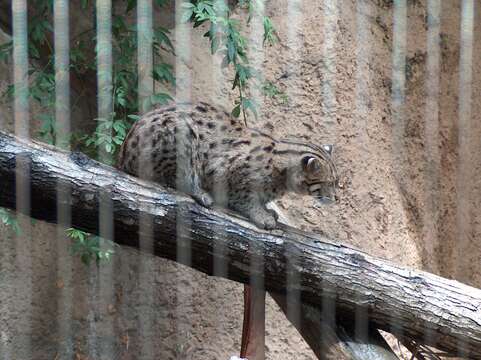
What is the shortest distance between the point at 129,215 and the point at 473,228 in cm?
240

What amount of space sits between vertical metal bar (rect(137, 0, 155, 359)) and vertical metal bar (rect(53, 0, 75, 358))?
280 mm

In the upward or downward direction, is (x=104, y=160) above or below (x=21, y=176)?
below

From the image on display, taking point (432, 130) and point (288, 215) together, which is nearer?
point (288, 215)

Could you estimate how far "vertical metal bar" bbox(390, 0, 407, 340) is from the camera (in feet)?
14.9

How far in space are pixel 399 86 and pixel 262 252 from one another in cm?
186

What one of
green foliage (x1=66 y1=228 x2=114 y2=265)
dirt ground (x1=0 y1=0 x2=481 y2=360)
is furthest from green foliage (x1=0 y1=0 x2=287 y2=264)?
dirt ground (x1=0 y1=0 x2=481 y2=360)

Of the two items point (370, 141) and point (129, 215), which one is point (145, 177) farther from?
point (370, 141)

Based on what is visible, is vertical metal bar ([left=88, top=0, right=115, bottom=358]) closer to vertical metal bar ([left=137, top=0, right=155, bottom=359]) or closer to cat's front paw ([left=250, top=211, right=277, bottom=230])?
vertical metal bar ([left=137, top=0, right=155, bottom=359])

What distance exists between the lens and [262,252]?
10.00 feet

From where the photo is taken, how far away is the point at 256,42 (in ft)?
13.7

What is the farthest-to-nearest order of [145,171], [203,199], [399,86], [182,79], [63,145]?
1. [399,86]
2. [182,79]
3. [63,145]
4. [145,171]
5. [203,199]

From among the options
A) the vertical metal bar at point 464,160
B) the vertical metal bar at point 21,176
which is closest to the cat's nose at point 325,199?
the vertical metal bar at point 21,176

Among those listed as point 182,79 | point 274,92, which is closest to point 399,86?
point 274,92

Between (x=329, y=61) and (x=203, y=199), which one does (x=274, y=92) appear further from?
(x=203, y=199)
